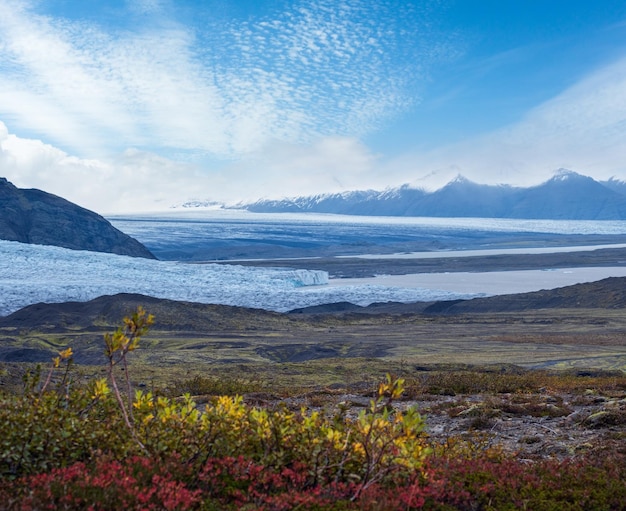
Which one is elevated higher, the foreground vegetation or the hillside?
the foreground vegetation

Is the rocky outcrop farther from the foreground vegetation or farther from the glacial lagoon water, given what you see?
the foreground vegetation

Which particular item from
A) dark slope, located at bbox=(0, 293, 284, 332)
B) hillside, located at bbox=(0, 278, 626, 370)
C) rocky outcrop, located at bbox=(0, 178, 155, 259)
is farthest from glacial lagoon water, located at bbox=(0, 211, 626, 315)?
Result: rocky outcrop, located at bbox=(0, 178, 155, 259)


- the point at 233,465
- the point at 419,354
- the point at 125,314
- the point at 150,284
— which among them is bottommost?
the point at 419,354

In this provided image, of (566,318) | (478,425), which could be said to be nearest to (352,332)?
(566,318)

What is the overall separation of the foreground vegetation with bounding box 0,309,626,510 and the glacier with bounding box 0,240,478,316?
3373 cm

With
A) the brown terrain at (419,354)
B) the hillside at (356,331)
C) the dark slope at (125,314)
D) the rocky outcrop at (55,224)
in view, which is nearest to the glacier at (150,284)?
the hillside at (356,331)

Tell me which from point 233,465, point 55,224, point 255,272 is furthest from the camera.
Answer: point 55,224

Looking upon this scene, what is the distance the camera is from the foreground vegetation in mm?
3539

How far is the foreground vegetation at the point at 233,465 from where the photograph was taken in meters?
3.54

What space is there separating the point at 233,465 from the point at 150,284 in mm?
39327

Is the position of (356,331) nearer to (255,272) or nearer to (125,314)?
(125,314)

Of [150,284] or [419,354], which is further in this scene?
[150,284]

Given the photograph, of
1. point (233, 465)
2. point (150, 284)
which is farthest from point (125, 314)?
point (233, 465)

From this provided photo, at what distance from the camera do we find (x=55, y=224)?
222ft
